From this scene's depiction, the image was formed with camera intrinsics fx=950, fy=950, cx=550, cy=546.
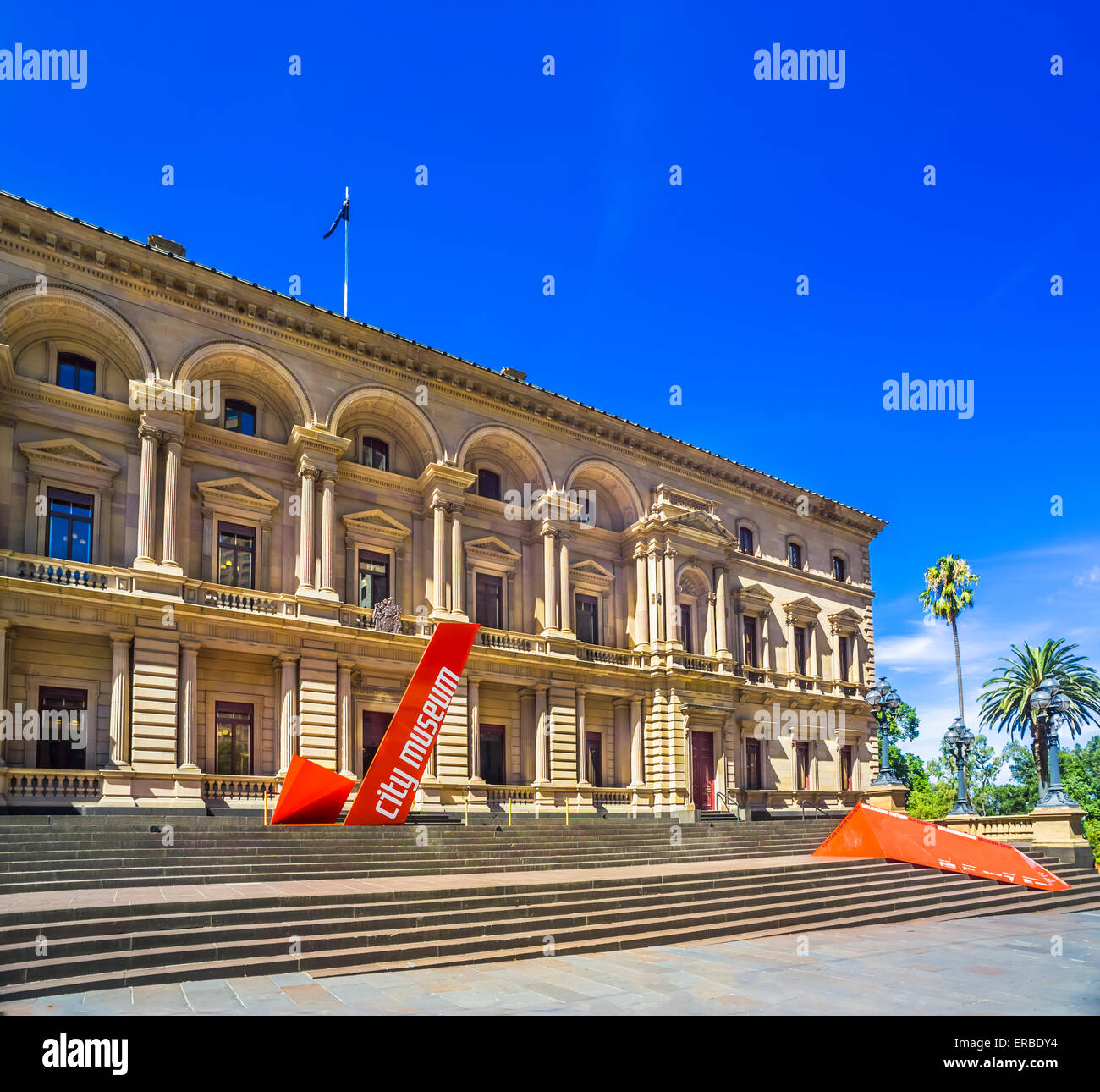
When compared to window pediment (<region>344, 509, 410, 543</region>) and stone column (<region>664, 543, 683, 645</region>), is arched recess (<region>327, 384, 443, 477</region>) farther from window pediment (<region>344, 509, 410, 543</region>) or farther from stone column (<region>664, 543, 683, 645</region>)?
stone column (<region>664, 543, 683, 645</region>)

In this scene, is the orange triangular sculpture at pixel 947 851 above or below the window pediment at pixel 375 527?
below

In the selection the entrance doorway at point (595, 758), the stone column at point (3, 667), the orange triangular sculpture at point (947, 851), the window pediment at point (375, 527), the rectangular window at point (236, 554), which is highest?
the window pediment at point (375, 527)

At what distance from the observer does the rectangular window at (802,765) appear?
131 ft

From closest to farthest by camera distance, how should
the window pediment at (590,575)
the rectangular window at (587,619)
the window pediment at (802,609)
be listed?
the window pediment at (590,575) → the rectangular window at (587,619) → the window pediment at (802,609)

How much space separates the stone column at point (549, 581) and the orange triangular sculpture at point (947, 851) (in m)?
13.1

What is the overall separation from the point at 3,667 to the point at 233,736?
608 cm

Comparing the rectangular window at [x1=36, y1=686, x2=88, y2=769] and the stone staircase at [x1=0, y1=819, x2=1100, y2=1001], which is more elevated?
the rectangular window at [x1=36, y1=686, x2=88, y2=769]

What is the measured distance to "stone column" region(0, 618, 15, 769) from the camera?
21547mm

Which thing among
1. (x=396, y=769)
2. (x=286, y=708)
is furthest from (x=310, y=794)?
(x=286, y=708)

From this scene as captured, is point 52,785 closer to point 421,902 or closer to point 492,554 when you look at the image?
point 421,902

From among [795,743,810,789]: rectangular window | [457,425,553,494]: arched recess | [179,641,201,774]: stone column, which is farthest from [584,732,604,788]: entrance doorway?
[179,641,201,774]: stone column

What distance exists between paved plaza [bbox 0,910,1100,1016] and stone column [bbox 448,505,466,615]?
17.0 meters

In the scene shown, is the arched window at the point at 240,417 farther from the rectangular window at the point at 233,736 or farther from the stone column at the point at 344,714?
the rectangular window at the point at 233,736

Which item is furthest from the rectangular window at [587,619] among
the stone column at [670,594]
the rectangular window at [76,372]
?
the rectangular window at [76,372]
